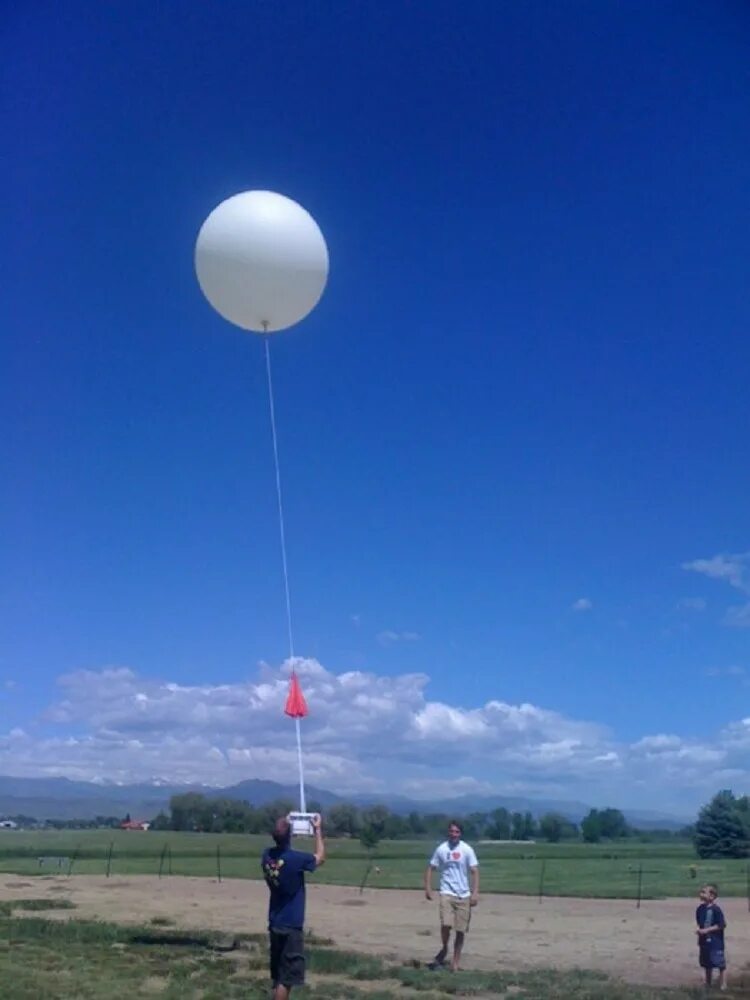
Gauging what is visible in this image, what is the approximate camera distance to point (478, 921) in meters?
19.3

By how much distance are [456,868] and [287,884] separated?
4.19m

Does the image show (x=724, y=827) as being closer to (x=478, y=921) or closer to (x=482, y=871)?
(x=482, y=871)

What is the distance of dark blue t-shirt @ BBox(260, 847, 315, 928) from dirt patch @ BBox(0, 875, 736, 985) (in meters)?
5.05

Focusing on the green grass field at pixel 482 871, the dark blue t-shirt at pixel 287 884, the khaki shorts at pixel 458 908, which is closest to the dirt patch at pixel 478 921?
the khaki shorts at pixel 458 908

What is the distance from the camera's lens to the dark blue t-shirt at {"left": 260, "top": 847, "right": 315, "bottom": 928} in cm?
849

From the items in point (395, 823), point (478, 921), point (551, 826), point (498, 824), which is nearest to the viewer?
point (478, 921)

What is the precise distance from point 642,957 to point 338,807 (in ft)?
93.6

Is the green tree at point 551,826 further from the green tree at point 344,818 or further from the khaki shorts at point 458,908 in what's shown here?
the khaki shorts at point 458,908

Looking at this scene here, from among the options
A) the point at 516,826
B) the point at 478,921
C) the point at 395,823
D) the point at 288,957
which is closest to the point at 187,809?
the point at 395,823

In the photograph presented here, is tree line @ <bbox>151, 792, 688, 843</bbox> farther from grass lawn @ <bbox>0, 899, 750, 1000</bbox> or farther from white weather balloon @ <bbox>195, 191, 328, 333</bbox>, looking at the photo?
white weather balloon @ <bbox>195, 191, 328, 333</bbox>

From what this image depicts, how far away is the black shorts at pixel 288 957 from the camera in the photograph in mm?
8461

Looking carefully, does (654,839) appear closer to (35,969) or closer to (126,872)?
(126,872)

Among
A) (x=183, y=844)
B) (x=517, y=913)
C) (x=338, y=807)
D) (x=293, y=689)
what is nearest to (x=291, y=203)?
(x=293, y=689)

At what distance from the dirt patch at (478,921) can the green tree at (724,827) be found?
26.2 meters
